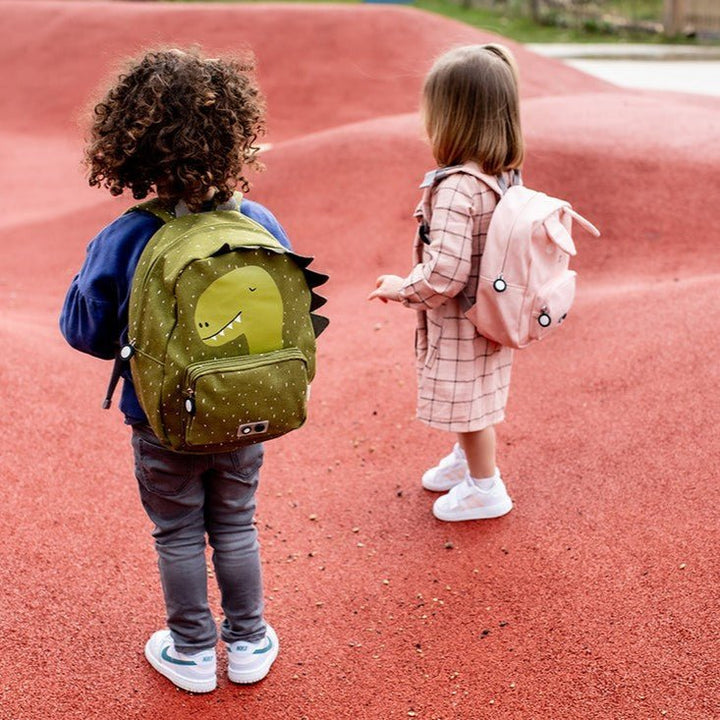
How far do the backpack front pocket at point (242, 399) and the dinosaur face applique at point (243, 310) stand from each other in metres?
0.05

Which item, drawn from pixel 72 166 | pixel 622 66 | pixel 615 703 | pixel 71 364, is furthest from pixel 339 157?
pixel 622 66

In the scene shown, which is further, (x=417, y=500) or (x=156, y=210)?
(x=417, y=500)

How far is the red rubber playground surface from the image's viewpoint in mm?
2973

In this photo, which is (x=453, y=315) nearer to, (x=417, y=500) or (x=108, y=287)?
(x=417, y=500)

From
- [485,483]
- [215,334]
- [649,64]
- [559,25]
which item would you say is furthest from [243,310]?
[559,25]

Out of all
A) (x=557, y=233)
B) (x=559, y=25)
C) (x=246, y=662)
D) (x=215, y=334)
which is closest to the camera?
(x=215, y=334)

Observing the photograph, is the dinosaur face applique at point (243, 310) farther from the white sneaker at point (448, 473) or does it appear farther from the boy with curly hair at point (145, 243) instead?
the white sneaker at point (448, 473)

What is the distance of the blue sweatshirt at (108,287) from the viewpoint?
8.20ft

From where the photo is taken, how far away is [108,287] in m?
2.52

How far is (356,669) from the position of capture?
3084mm

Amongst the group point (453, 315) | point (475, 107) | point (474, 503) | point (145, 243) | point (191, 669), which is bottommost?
point (474, 503)

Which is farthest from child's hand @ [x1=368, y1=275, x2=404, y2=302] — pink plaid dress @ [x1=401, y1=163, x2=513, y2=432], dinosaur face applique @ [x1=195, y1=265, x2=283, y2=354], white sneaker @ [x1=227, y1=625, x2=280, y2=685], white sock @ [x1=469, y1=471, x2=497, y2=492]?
white sneaker @ [x1=227, y1=625, x2=280, y2=685]

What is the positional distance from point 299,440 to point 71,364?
1436 mm

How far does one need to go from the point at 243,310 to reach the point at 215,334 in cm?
9
